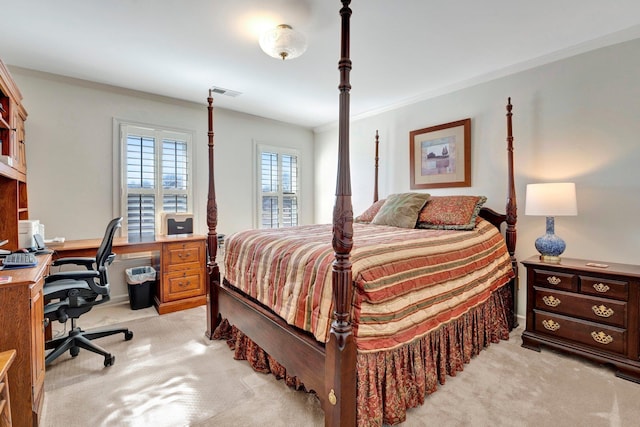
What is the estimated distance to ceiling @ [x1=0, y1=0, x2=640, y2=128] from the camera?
2.08 meters

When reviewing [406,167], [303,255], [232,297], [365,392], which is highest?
[406,167]

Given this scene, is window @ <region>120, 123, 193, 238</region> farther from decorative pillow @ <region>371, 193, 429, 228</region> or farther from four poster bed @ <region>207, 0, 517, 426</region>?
decorative pillow @ <region>371, 193, 429, 228</region>

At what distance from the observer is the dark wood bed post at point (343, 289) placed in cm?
133

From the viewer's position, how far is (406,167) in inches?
156

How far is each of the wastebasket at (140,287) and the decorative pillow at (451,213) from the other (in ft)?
10.1

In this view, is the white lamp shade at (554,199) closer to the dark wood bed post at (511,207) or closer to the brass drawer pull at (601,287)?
the dark wood bed post at (511,207)

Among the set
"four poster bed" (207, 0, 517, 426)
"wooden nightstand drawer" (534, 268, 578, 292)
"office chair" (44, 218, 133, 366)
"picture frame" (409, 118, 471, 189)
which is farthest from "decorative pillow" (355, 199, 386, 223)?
"office chair" (44, 218, 133, 366)

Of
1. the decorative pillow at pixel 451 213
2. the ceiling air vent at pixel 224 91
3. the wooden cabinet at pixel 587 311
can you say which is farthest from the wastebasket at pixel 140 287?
the wooden cabinet at pixel 587 311

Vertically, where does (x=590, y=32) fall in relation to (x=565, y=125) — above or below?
above

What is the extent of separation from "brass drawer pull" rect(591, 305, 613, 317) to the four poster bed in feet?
2.01

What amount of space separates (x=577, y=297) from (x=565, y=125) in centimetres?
150

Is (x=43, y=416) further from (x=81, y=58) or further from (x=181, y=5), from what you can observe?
(x=81, y=58)

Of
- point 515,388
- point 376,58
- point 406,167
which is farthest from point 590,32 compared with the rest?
point 515,388

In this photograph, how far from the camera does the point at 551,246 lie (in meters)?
2.43
